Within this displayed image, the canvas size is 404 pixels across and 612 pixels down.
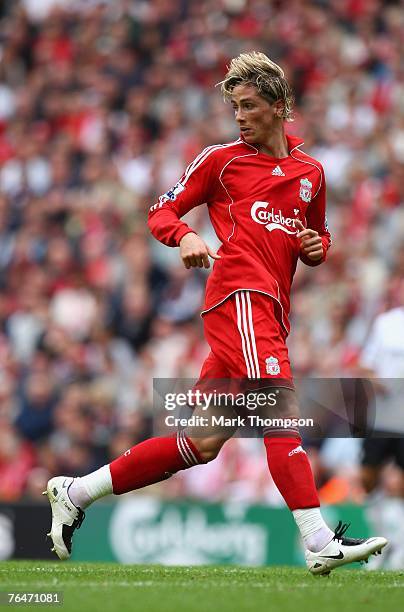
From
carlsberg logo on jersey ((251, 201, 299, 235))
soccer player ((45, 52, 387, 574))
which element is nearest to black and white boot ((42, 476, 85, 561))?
soccer player ((45, 52, 387, 574))

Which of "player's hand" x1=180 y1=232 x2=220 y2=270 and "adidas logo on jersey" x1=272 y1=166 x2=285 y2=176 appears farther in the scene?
"adidas logo on jersey" x1=272 y1=166 x2=285 y2=176

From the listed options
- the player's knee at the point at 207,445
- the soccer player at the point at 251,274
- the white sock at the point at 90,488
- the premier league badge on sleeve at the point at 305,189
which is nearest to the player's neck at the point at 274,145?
the soccer player at the point at 251,274

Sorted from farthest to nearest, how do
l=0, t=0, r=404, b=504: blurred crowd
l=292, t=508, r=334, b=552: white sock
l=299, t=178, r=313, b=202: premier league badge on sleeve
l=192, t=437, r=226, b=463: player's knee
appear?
1. l=0, t=0, r=404, b=504: blurred crowd
2. l=299, t=178, r=313, b=202: premier league badge on sleeve
3. l=192, t=437, r=226, b=463: player's knee
4. l=292, t=508, r=334, b=552: white sock

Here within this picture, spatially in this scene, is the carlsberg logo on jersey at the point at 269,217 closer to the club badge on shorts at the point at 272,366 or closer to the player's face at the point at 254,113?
the player's face at the point at 254,113

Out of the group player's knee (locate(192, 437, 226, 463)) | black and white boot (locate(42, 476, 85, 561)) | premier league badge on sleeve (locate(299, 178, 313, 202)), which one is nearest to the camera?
player's knee (locate(192, 437, 226, 463))

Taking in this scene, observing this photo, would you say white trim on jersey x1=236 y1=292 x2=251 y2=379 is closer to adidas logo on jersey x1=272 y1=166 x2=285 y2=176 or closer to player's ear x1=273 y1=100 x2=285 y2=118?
adidas logo on jersey x1=272 y1=166 x2=285 y2=176

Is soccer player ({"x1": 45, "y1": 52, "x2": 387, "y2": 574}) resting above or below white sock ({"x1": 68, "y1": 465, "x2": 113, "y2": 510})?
above

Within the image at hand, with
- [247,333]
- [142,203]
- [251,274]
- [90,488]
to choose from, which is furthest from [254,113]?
[142,203]

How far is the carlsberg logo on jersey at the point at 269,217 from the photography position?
21.1ft

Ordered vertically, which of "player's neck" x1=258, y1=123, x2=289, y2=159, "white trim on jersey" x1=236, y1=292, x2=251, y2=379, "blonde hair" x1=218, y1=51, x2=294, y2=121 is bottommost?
"white trim on jersey" x1=236, y1=292, x2=251, y2=379

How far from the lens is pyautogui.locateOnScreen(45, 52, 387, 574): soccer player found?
6.18m

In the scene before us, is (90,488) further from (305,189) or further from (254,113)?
(254,113)

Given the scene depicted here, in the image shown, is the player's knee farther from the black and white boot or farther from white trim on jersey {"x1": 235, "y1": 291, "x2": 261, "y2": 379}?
the black and white boot

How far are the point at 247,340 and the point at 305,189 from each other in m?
0.86
